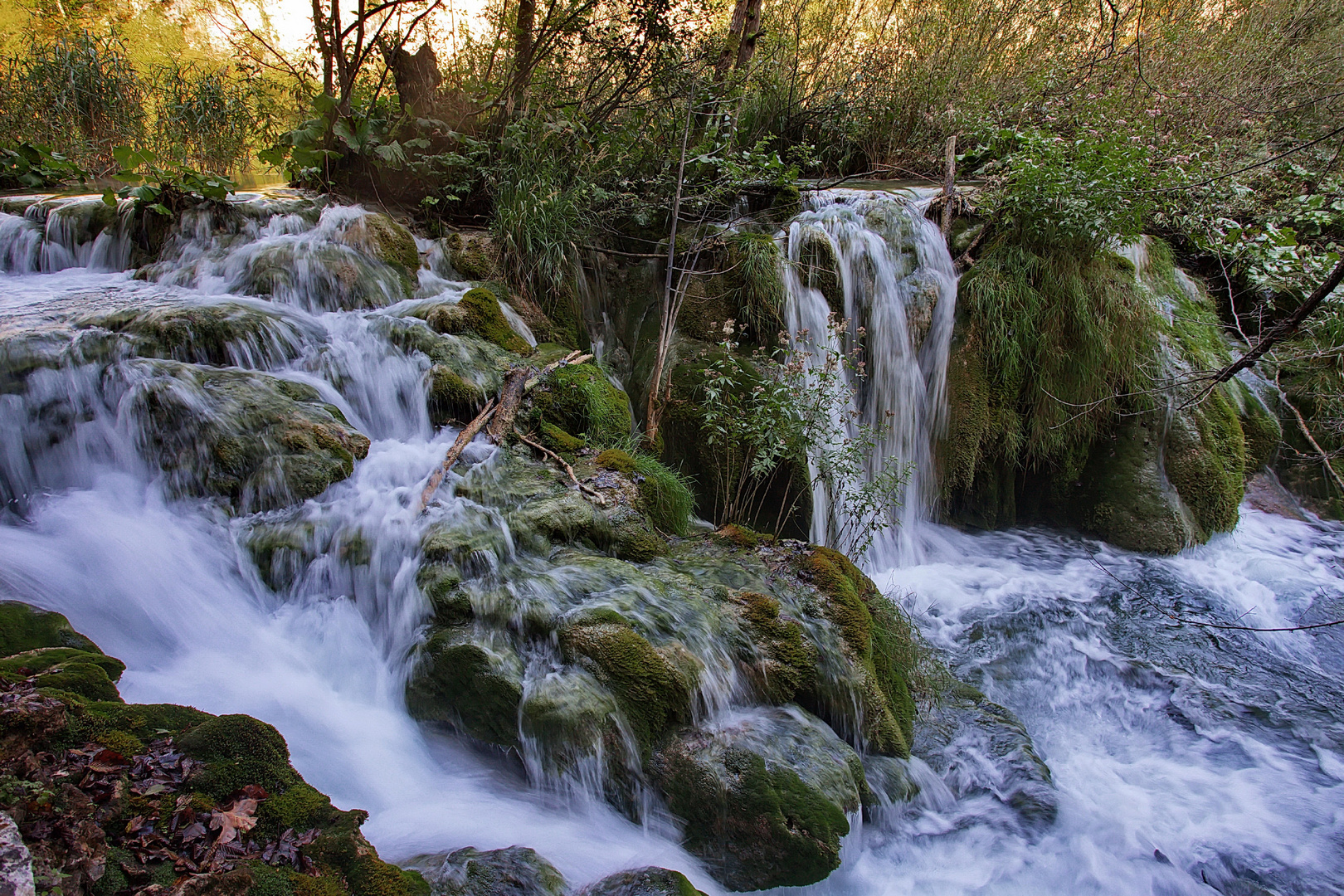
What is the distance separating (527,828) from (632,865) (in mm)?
434

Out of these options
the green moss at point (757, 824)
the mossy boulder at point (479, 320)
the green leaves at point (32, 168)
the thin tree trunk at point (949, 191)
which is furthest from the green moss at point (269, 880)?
the green leaves at point (32, 168)

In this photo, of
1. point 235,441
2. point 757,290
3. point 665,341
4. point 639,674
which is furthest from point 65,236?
point 639,674

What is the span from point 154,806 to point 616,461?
3076mm

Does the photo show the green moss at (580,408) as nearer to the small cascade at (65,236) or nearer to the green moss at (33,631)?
the green moss at (33,631)

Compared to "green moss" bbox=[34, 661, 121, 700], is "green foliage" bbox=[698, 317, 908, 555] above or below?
above

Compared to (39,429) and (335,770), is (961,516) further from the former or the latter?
(39,429)

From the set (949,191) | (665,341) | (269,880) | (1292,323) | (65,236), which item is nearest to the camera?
(269,880)

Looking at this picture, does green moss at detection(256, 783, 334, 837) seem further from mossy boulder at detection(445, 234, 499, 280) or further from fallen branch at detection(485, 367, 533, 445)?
mossy boulder at detection(445, 234, 499, 280)

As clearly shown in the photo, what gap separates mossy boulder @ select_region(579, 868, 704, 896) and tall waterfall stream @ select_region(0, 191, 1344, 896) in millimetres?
118

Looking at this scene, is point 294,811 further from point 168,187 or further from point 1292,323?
point 168,187

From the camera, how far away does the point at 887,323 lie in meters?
6.33

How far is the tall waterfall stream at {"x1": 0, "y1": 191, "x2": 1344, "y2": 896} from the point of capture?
2.87m

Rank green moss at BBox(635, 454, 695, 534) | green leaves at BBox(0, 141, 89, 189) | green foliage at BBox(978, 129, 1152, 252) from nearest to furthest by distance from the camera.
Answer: green moss at BBox(635, 454, 695, 534), green foliage at BBox(978, 129, 1152, 252), green leaves at BBox(0, 141, 89, 189)

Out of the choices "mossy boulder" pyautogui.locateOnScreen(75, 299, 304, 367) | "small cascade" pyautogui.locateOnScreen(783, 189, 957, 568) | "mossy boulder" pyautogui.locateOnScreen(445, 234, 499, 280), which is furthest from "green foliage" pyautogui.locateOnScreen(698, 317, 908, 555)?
"mossy boulder" pyautogui.locateOnScreen(75, 299, 304, 367)
